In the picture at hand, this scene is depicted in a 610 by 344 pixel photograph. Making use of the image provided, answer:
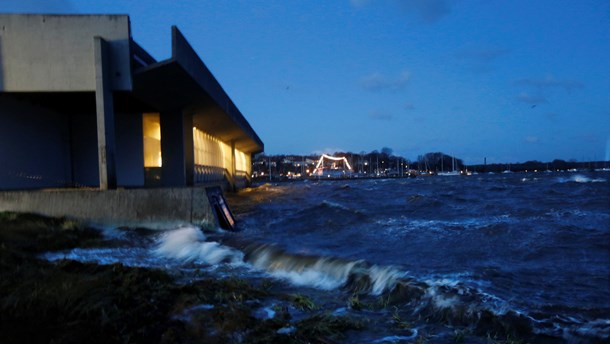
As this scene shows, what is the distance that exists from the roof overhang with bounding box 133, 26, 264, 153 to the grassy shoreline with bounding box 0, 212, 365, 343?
40.4 feet

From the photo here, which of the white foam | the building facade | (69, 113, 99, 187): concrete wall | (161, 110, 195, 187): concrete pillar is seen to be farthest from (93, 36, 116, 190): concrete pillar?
(69, 113, 99, 187): concrete wall

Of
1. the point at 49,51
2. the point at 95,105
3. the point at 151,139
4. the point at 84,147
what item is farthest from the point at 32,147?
the point at 151,139

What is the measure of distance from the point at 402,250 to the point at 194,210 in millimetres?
7540

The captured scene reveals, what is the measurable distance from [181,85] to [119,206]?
835 cm

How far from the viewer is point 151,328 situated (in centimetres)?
535

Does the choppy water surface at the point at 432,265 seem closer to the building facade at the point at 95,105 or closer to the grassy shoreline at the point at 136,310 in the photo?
the grassy shoreline at the point at 136,310

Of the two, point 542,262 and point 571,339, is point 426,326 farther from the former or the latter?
point 542,262

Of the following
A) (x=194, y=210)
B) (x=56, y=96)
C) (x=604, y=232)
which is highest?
(x=56, y=96)

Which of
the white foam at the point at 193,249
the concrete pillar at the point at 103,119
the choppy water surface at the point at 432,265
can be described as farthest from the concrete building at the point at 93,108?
the choppy water surface at the point at 432,265

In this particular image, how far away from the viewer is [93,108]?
88.2 ft

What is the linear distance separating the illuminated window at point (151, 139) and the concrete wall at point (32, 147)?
15.1 feet

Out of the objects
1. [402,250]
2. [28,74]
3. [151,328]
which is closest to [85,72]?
[28,74]

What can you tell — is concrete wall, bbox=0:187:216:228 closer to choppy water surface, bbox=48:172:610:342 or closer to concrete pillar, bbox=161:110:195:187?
choppy water surface, bbox=48:172:610:342

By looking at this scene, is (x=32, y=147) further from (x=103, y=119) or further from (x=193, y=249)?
(x=193, y=249)
